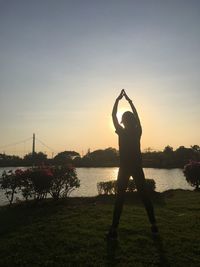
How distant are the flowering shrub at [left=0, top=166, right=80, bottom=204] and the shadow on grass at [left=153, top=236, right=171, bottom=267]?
27.6 ft

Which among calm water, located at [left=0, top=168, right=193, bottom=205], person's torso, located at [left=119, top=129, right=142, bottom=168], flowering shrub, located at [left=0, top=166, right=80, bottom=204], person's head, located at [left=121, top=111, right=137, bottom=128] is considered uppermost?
person's head, located at [left=121, top=111, right=137, bottom=128]

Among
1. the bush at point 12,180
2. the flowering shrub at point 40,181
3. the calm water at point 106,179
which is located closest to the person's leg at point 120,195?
the flowering shrub at point 40,181

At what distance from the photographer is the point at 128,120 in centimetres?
739

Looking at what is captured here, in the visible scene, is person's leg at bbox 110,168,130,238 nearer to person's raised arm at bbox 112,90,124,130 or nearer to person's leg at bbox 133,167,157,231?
person's leg at bbox 133,167,157,231

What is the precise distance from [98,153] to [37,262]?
132 metres

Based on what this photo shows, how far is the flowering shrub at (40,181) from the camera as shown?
48.6 feet

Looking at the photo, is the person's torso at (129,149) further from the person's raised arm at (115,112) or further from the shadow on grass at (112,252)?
the shadow on grass at (112,252)

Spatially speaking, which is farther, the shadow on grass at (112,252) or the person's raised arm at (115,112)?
the person's raised arm at (115,112)

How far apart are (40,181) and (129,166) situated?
8240 mm

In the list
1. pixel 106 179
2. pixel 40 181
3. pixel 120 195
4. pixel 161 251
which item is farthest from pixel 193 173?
pixel 161 251

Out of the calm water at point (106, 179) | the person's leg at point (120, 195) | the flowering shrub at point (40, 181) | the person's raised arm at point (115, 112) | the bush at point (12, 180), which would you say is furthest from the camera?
the calm water at point (106, 179)

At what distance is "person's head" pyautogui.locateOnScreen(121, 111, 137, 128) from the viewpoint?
7.37 metres

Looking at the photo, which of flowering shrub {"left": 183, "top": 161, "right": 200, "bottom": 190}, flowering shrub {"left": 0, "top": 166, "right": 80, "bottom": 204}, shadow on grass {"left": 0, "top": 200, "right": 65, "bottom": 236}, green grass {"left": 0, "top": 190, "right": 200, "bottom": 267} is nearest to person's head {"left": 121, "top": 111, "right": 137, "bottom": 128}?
green grass {"left": 0, "top": 190, "right": 200, "bottom": 267}

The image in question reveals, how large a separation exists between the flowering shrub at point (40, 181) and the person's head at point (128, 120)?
7974 mm
